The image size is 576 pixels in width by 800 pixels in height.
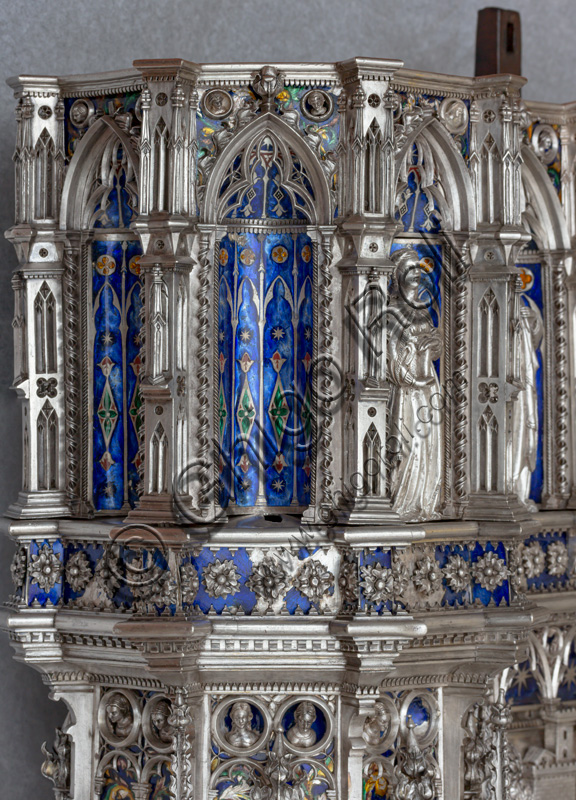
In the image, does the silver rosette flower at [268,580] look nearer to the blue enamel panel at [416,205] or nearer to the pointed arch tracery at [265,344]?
the pointed arch tracery at [265,344]

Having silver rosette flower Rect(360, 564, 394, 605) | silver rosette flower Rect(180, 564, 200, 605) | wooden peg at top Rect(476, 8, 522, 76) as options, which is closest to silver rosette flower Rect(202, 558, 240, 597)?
silver rosette flower Rect(180, 564, 200, 605)

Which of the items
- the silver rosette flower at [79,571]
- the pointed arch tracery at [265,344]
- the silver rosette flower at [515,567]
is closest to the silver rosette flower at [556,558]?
the silver rosette flower at [515,567]

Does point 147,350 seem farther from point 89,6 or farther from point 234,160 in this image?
point 89,6

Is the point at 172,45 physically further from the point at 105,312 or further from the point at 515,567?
the point at 515,567

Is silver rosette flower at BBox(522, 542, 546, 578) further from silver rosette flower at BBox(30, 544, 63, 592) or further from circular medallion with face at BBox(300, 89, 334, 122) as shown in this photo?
circular medallion with face at BBox(300, 89, 334, 122)

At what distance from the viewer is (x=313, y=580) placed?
9336 mm

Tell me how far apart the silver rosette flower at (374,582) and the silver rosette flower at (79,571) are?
1896mm

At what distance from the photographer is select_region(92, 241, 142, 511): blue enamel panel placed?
984cm

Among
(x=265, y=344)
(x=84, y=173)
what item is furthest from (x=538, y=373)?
(x=84, y=173)

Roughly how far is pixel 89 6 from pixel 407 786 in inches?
267

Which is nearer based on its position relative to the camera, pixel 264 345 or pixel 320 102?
pixel 320 102

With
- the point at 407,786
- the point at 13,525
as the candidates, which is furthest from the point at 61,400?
the point at 407,786

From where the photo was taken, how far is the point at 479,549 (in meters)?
9.91

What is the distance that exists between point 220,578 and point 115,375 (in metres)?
1.62
